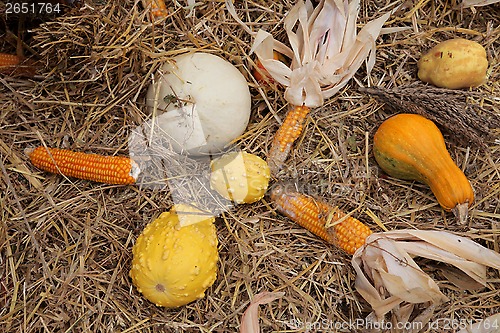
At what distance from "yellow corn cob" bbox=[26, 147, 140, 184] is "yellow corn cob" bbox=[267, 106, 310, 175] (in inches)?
24.7

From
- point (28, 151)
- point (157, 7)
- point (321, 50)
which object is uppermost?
point (157, 7)

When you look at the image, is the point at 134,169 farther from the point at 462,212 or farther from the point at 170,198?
the point at 462,212

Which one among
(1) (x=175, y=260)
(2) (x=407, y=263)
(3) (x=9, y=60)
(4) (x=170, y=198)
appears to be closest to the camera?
(1) (x=175, y=260)

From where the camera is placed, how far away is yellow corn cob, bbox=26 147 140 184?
2.42m

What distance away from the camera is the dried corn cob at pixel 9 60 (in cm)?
262

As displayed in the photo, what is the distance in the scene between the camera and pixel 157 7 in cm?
257

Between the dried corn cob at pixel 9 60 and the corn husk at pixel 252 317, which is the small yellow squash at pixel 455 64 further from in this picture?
the dried corn cob at pixel 9 60

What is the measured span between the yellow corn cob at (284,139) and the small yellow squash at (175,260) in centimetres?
45

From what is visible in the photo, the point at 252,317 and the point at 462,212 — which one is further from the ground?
the point at 462,212

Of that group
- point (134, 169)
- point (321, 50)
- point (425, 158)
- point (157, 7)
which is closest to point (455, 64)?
point (425, 158)

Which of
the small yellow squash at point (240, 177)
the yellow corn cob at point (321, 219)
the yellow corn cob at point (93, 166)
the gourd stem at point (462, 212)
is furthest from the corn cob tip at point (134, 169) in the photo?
the gourd stem at point (462, 212)

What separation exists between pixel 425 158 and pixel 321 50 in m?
0.70

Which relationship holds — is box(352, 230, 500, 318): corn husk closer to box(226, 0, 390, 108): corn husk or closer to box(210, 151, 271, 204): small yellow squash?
box(210, 151, 271, 204): small yellow squash

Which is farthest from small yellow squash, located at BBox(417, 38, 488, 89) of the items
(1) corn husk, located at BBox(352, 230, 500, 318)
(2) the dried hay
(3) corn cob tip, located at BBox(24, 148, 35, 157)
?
(3) corn cob tip, located at BBox(24, 148, 35, 157)
